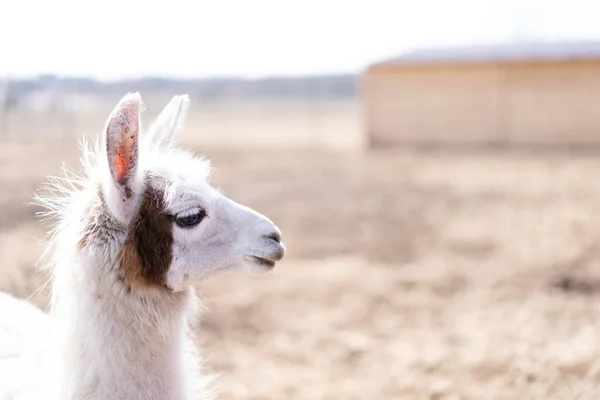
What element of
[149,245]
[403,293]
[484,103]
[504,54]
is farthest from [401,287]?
[504,54]

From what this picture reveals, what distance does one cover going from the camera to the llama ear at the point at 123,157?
274 centimetres

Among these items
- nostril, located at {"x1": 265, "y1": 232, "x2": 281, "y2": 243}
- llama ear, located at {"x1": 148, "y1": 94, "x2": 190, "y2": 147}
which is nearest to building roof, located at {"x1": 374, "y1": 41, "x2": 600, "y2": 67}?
llama ear, located at {"x1": 148, "y1": 94, "x2": 190, "y2": 147}

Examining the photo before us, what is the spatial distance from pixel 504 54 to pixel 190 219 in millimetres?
22863

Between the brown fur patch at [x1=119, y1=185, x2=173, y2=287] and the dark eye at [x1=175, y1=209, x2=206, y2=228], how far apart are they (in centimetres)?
5

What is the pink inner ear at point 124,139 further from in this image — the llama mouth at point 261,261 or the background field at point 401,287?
the background field at point 401,287

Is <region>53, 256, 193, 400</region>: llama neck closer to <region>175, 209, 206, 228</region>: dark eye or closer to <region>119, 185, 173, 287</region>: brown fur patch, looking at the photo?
<region>119, 185, 173, 287</region>: brown fur patch

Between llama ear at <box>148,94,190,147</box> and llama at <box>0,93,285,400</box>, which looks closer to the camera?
llama at <box>0,93,285,400</box>

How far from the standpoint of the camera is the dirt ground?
518 centimetres

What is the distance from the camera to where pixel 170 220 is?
3023 millimetres

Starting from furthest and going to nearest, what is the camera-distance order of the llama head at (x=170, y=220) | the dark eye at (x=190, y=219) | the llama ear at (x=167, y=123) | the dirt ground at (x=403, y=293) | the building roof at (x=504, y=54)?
the building roof at (x=504, y=54) → the dirt ground at (x=403, y=293) → the llama ear at (x=167, y=123) → the dark eye at (x=190, y=219) → the llama head at (x=170, y=220)

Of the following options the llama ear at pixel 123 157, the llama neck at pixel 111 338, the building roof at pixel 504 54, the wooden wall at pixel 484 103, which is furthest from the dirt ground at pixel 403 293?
the building roof at pixel 504 54

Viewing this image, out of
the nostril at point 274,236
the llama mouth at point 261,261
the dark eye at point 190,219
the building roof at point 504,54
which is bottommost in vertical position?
the llama mouth at point 261,261

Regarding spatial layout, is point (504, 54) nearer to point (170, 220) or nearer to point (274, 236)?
point (274, 236)

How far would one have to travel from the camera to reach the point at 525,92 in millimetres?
22453
